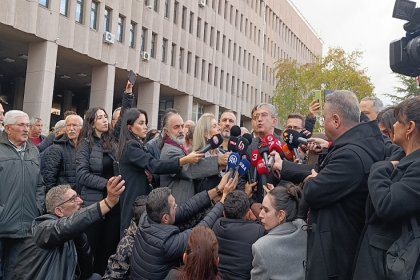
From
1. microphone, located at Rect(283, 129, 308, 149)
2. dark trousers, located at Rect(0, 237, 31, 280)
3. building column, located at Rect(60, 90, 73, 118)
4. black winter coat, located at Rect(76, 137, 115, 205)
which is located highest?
building column, located at Rect(60, 90, 73, 118)

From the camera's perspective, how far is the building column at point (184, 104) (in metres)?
37.5

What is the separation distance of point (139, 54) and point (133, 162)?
2642 centimetres

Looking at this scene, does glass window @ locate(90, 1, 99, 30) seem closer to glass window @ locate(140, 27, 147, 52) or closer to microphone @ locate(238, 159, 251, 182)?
glass window @ locate(140, 27, 147, 52)

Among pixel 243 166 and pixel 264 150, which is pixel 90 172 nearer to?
pixel 243 166

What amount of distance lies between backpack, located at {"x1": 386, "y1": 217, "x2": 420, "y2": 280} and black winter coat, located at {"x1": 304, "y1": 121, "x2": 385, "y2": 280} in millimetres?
450

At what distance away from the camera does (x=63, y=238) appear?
4.33 m

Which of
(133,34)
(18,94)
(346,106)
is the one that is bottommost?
(346,106)

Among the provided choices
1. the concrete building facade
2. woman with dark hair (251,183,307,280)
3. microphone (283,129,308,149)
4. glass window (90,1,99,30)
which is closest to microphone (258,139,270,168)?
microphone (283,129,308,149)

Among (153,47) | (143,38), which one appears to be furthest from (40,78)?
(153,47)

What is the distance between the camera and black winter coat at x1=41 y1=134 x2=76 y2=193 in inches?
253

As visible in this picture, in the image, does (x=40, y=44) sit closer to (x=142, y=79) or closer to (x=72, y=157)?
(x=142, y=79)

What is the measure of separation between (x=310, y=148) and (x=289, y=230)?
0.68 m

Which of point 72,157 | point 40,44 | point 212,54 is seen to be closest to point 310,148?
point 72,157

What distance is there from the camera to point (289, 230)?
4047 mm
